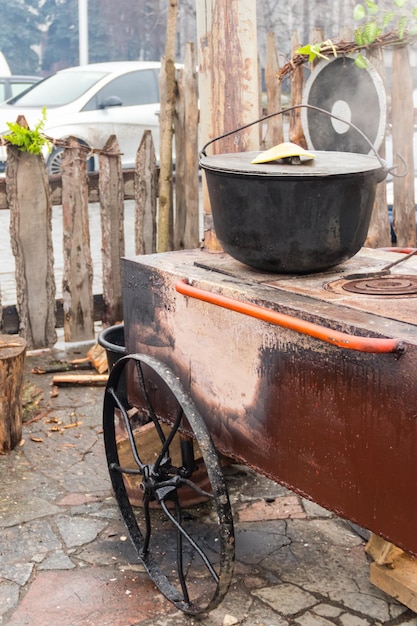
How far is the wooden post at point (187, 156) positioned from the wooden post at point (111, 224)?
0.46 m

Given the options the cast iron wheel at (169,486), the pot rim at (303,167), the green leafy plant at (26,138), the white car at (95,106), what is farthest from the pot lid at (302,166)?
the white car at (95,106)

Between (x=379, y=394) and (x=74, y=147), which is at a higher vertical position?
(x=74, y=147)

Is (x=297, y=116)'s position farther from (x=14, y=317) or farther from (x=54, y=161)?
(x=54, y=161)

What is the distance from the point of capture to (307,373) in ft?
8.30

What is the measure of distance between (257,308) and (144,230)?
138 inches

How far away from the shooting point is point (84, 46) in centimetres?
2770

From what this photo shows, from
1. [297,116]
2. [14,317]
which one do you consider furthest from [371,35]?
[14,317]

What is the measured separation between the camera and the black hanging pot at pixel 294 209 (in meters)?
2.75

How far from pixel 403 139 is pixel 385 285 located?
98.9 inches

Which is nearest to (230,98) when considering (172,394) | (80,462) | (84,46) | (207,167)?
(207,167)

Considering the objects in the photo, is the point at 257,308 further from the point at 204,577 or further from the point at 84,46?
the point at 84,46

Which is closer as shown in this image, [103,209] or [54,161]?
[103,209]

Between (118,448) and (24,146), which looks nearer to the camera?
(118,448)

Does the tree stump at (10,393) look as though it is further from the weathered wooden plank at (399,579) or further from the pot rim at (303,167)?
the weathered wooden plank at (399,579)
